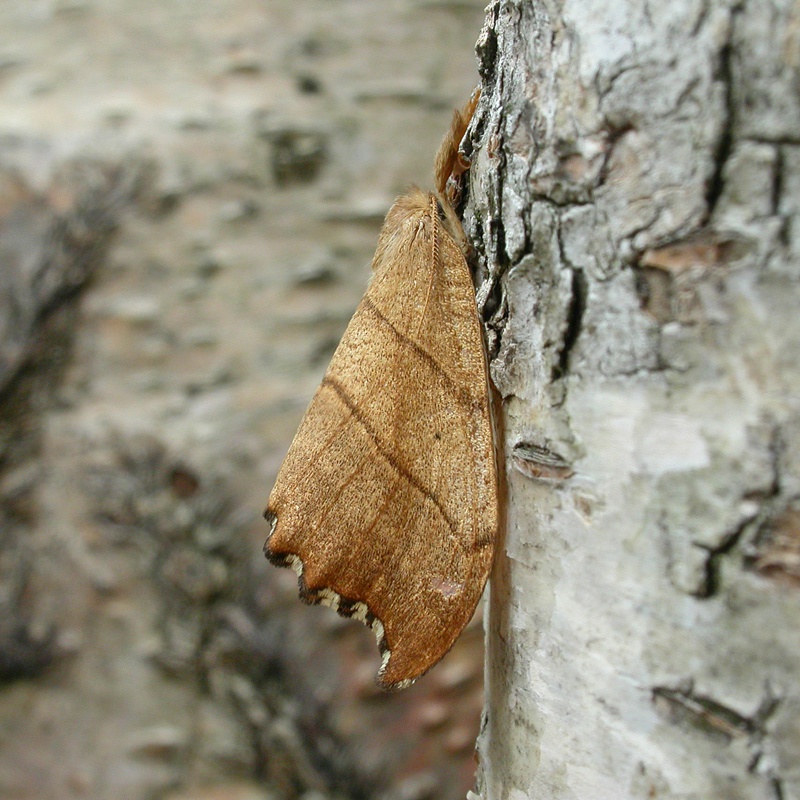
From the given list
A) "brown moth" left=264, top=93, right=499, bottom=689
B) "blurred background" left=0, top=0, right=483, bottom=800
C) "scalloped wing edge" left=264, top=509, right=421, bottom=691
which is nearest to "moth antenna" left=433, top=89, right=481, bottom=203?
"brown moth" left=264, top=93, right=499, bottom=689

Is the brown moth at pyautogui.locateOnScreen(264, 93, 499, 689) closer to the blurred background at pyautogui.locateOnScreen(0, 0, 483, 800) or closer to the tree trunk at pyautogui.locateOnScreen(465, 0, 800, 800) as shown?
the tree trunk at pyautogui.locateOnScreen(465, 0, 800, 800)

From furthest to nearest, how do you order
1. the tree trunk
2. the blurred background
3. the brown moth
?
the blurred background, the brown moth, the tree trunk

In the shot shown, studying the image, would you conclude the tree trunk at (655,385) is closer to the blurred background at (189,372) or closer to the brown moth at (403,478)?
the brown moth at (403,478)

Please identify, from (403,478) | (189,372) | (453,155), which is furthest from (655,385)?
(189,372)

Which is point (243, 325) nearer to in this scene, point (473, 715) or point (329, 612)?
point (329, 612)

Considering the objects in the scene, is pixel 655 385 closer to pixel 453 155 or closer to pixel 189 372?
pixel 453 155

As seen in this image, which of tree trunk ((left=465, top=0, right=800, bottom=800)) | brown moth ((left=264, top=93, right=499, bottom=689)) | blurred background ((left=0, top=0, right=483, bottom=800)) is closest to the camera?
tree trunk ((left=465, top=0, right=800, bottom=800))

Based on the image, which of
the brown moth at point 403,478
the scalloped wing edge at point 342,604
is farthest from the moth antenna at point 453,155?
the scalloped wing edge at point 342,604

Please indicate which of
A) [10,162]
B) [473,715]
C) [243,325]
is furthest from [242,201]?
[473,715]
